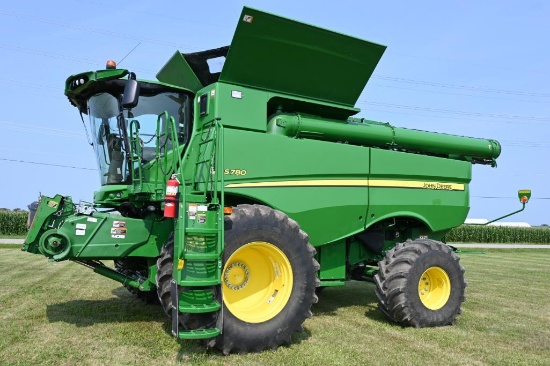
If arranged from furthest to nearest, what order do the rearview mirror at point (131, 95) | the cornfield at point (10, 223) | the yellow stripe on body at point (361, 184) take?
the cornfield at point (10, 223), the yellow stripe on body at point (361, 184), the rearview mirror at point (131, 95)

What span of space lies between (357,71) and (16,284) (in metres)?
7.30

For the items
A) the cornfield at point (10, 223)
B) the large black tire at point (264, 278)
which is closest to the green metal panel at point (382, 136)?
the large black tire at point (264, 278)

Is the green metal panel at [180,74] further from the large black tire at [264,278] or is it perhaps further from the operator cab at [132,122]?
the large black tire at [264,278]

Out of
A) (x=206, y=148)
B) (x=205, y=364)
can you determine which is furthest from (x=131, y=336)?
(x=206, y=148)

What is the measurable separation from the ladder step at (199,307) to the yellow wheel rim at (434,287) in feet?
10.8

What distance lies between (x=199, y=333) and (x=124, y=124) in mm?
2865

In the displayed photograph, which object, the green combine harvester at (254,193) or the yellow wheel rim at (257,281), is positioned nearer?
the green combine harvester at (254,193)

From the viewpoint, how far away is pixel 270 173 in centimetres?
573

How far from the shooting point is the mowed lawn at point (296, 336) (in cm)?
465

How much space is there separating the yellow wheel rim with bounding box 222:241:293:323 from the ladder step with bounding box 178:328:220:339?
51cm

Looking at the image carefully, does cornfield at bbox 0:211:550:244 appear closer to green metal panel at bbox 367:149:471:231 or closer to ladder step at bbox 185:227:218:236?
green metal panel at bbox 367:149:471:231

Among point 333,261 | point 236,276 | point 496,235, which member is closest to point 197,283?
point 236,276

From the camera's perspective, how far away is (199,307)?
4484mm

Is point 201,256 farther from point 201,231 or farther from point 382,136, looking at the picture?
point 382,136
